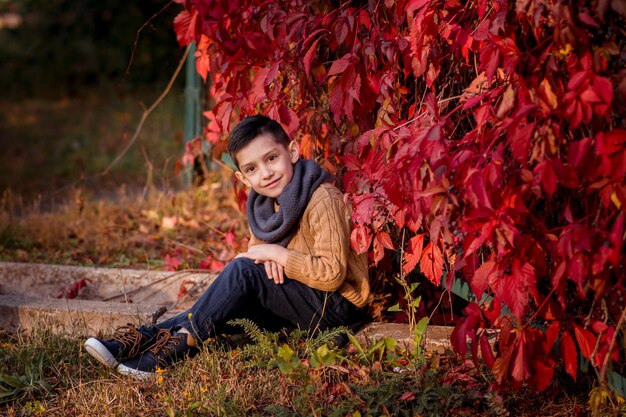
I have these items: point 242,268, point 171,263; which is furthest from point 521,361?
point 171,263

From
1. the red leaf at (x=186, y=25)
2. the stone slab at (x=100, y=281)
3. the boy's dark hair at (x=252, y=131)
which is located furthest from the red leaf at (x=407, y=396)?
the red leaf at (x=186, y=25)

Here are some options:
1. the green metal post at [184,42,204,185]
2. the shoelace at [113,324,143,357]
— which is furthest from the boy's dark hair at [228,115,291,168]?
the green metal post at [184,42,204,185]

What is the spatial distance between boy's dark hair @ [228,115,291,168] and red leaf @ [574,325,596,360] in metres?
1.37

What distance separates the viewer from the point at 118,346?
9.94 ft

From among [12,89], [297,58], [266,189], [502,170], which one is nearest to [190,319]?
[266,189]

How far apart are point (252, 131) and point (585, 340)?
1.48 m

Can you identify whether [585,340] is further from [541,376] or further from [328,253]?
[328,253]

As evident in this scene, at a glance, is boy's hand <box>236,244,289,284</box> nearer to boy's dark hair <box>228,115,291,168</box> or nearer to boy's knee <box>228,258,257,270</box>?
boy's knee <box>228,258,257,270</box>

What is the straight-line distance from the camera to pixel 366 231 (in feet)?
9.49

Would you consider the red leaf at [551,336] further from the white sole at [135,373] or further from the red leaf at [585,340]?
the white sole at [135,373]

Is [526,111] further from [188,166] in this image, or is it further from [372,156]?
[188,166]

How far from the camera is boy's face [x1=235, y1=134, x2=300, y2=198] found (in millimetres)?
3123

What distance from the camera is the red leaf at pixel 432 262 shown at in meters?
2.74

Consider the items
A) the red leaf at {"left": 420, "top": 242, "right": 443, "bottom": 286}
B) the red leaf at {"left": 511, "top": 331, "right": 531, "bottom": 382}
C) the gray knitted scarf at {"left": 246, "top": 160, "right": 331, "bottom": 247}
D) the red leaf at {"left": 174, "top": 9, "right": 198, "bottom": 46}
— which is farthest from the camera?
the red leaf at {"left": 174, "top": 9, "right": 198, "bottom": 46}
